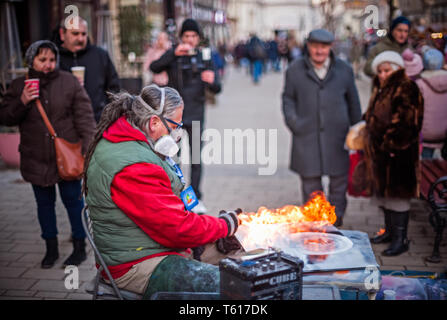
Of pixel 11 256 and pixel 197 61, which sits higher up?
pixel 197 61

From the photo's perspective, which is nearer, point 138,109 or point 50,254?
point 138,109

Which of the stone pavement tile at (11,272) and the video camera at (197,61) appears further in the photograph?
the video camera at (197,61)

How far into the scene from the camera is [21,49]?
1051 cm

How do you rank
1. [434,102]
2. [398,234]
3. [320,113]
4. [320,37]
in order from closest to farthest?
[398,234] < [320,37] < [320,113] < [434,102]

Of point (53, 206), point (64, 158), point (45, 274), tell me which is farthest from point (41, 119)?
point (45, 274)

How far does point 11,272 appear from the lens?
4770 millimetres

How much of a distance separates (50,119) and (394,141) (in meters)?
3.06

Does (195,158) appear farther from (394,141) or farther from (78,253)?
(394,141)

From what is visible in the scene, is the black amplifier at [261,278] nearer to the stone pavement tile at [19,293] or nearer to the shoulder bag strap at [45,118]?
the stone pavement tile at [19,293]

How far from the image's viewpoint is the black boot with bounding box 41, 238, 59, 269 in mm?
4875

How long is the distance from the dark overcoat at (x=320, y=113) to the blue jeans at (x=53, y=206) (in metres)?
2.30

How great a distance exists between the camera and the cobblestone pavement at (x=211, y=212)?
458cm

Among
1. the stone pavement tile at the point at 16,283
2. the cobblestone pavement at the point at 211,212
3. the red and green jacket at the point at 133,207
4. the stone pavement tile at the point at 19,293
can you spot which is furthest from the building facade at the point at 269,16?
the red and green jacket at the point at 133,207

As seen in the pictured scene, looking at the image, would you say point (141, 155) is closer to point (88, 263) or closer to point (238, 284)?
point (238, 284)
